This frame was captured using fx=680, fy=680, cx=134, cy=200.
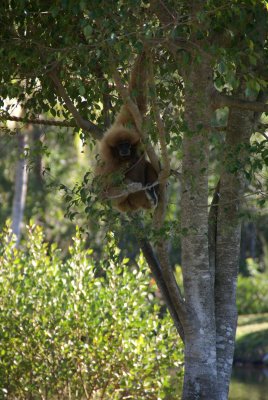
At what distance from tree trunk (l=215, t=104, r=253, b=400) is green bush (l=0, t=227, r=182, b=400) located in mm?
2753

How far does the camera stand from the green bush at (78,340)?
895 cm

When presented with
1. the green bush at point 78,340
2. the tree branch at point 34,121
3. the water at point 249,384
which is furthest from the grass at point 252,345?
the tree branch at point 34,121

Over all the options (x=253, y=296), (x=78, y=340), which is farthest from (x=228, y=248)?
(x=253, y=296)

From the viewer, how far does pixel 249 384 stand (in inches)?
603

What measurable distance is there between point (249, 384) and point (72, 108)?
35.6 ft

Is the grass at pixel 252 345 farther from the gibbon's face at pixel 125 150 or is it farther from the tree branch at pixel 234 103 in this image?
the tree branch at pixel 234 103

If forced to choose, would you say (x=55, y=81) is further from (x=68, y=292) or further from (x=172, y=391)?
(x=172, y=391)

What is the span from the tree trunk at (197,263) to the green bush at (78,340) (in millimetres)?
3017

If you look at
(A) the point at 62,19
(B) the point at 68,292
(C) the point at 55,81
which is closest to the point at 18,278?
(B) the point at 68,292

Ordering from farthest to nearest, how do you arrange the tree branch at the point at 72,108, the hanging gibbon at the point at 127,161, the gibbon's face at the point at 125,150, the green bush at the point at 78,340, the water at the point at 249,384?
the water at the point at 249,384 → the green bush at the point at 78,340 → the gibbon's face at the point at 125,150 → the hanging gibbon at the point at 127,161 → the tree branch at the point at 72,108

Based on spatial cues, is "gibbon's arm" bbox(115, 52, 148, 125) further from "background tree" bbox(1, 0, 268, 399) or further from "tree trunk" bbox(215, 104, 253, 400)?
Answer: "tree trunk" bbox(215, 104, 253, 400)

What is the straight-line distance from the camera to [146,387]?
9094mm

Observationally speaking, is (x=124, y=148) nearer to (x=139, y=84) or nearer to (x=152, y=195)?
(x=152, y=195)

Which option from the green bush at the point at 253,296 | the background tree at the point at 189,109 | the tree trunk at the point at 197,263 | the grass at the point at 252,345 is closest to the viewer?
the background tree at the point at 189,109
